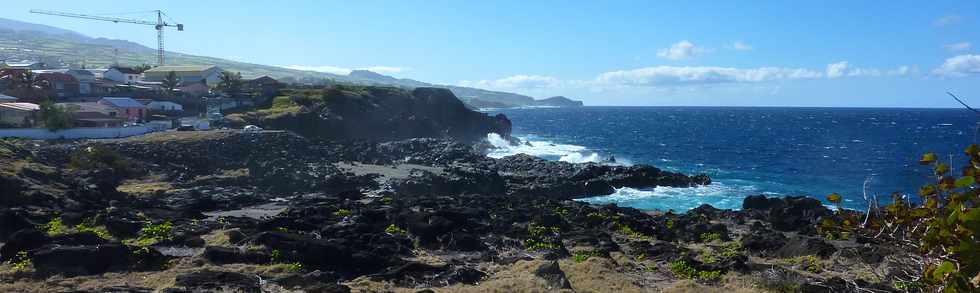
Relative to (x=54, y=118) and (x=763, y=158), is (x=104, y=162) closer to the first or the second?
(x=54, y=118)

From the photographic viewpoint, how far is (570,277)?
1656 cm

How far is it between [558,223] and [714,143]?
244 ft

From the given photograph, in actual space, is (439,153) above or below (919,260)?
below

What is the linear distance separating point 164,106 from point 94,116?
14.7 m

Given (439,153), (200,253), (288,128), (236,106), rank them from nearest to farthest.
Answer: (200,253)
(439,153)
(288,128)
(236,106)

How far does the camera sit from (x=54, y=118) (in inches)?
2024

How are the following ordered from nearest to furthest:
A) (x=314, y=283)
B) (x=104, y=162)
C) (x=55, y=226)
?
1. (x=314, y=283)
2. (x=55, y=226)
3. (x=104, y=162)

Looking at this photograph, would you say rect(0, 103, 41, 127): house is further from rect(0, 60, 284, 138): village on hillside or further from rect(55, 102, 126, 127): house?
rect(55, 102, 126, 127): house

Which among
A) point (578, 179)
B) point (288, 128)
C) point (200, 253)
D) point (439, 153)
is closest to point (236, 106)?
point (288, 128)

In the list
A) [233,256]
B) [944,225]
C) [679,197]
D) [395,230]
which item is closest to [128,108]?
[679,197]

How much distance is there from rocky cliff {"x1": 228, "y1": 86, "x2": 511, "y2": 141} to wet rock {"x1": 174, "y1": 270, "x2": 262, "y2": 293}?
179 ft

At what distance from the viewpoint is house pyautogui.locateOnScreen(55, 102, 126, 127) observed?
5550 centimetres

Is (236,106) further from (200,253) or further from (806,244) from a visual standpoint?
(806,244)

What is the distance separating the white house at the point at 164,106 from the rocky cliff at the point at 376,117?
9254 mm
